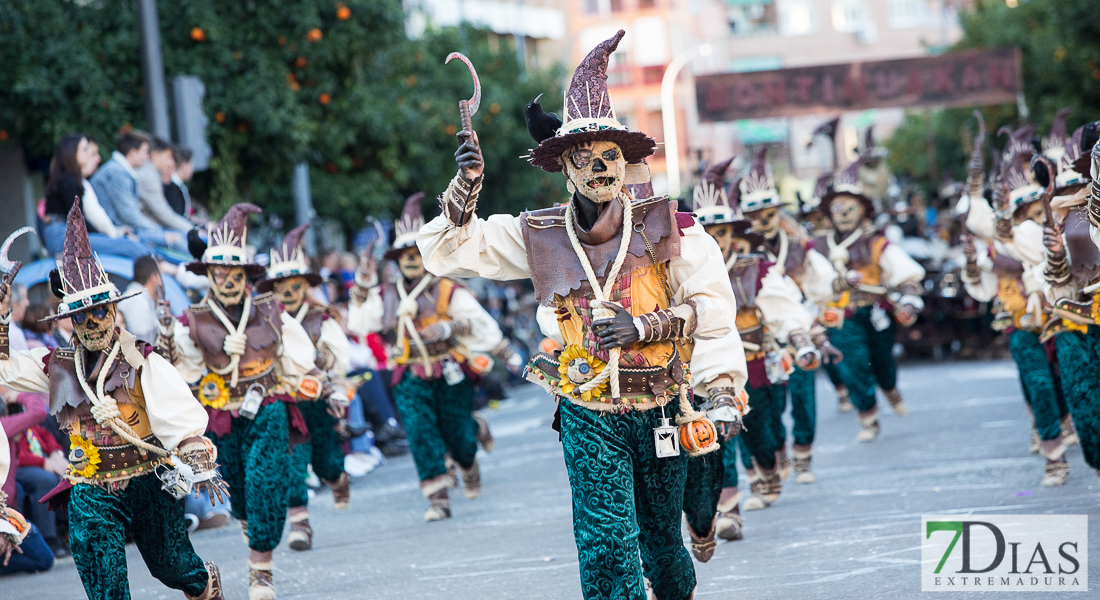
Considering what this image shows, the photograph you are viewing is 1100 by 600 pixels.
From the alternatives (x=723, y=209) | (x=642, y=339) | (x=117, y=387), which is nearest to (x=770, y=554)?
(x=723, y=209)

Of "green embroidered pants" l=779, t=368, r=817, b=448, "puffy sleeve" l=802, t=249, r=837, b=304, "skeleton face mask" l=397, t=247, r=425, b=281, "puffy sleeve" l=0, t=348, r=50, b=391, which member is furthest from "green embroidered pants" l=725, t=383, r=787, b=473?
"puffy sleeve" l=0, t=348, r=50, b=391

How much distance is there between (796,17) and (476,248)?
65017 mm

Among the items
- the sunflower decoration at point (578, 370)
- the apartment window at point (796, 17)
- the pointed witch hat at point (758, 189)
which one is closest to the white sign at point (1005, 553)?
the sunflower decoration at point (578, 370)

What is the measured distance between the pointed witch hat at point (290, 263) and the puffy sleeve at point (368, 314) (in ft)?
2.51

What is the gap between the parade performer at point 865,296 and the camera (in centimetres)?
1295

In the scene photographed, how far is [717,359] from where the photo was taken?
574 centimetres

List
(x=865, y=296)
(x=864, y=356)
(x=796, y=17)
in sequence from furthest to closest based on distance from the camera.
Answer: (x=796, y=17) → (x=865, y=296) → (x=864, y=356)

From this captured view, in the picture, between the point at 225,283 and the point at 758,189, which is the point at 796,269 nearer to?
the point at 758,189

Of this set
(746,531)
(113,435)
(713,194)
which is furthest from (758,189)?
(113,435)

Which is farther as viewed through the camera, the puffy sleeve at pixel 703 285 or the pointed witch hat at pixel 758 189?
the pointed witch hat at pixel 758 189

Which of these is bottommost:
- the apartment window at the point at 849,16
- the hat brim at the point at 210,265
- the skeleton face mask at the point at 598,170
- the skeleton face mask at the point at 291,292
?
the skeleton face mask at the point at 291,292

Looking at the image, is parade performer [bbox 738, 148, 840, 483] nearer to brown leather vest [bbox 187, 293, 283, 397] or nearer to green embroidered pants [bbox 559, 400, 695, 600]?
brown leather vest [bbox 187, 293, 283, 397]

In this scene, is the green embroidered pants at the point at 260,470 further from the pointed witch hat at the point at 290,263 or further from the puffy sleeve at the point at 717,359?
the puffy sleeve at the point at 717,359

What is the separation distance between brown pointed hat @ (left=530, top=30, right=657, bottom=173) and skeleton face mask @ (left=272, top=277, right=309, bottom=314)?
5917mm
